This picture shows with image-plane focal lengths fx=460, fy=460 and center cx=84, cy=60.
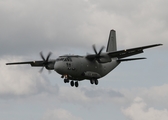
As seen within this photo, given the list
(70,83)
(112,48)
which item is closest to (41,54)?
(70,83)

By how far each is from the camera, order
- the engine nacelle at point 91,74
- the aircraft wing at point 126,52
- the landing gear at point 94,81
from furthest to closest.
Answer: the landing gear at point 94,81
the engine nacelle at point 91,74
the aircraft wing at point 126,52

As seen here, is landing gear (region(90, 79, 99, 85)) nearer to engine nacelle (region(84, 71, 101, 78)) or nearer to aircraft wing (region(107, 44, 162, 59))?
engine nacelle (region(84, 71, 101, 78))

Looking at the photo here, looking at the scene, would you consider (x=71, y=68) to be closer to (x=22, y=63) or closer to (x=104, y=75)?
(x=104, y=75)

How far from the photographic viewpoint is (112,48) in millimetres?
72688

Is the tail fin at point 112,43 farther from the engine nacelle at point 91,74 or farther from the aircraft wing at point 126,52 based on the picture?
the engine nacelle at point 91,74

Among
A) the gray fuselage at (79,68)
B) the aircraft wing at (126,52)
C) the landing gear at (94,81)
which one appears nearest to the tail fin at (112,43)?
the gray fuselage at (79,68)

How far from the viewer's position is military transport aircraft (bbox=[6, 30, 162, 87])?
5984 cm

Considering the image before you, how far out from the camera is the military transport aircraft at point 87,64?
59.8m

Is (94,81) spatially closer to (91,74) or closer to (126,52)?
(91,74)

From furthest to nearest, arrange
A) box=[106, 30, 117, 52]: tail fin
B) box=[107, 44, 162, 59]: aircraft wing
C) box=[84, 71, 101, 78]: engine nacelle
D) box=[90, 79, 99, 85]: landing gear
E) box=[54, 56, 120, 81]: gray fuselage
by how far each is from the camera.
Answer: box=[106, 30, 117, 52]: tail fin
box=[90, 79, 99, 85]: landing gear
box=[84, 71, 101, 78]: engine nacelle
box=[107, 44, 162, 59]: aircraft wing
box=[54, 56, 120, 81]: gray fuselage

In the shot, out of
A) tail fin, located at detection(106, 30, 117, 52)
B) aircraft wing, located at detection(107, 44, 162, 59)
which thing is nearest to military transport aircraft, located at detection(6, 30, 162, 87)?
aircraft wing, located at detection(107, 44, 162, 59)

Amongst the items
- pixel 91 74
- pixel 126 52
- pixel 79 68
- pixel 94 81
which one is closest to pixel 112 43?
pixel 126 52

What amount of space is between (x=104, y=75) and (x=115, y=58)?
380cm

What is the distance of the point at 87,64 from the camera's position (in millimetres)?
62812
